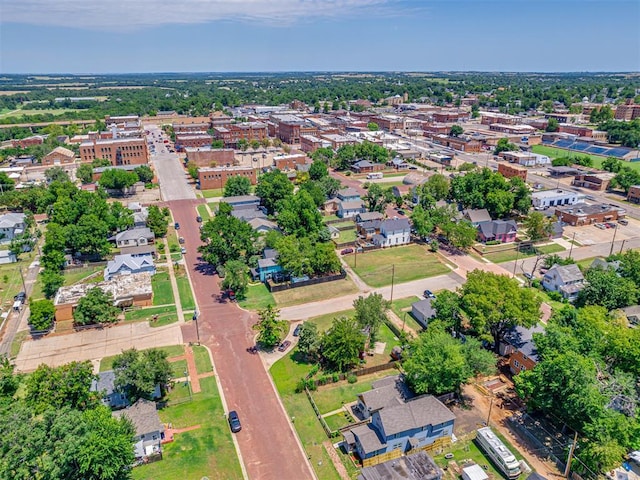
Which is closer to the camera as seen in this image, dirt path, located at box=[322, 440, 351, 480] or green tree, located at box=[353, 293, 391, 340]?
dirt path, located at box=[322, 440, 351, 480]

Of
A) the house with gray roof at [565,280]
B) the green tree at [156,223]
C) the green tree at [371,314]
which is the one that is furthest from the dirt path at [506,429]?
the green tree at [156,223]

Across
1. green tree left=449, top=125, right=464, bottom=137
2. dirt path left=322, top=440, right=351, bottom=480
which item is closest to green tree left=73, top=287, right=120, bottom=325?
dirt path left=322, top=440, right=351, bottom=480

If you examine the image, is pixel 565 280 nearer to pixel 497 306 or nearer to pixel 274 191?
pixel 497 306

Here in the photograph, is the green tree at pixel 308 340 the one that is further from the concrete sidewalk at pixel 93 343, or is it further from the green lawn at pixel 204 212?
the green lawn at pixel 204 212

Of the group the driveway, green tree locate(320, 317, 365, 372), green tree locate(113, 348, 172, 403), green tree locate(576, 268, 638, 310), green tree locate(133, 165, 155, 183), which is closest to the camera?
the driveway

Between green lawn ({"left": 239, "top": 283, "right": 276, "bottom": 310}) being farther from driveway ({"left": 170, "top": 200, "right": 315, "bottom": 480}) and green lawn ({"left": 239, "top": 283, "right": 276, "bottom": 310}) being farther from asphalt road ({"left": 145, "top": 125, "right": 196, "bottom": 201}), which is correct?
asphalt road ({"left": 145, "top": 125, "right": 196, "bottom": 201})

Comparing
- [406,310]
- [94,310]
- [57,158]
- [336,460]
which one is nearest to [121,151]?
[57,158]
